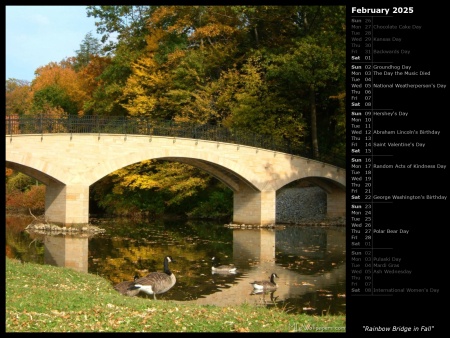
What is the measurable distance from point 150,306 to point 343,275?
9821 millimetres

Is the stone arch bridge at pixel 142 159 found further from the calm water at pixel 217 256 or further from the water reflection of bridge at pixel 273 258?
the water reflection of bridge at pixel 273 258

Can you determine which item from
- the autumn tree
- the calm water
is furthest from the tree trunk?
the autumn tree

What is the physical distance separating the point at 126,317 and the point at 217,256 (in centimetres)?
1381

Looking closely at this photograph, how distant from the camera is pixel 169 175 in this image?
4106 centimetres

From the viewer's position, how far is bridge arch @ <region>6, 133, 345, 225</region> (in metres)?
29.5

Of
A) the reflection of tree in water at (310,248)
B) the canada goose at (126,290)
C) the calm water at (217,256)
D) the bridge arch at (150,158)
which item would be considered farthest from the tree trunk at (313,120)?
the canada goose at (126,290)

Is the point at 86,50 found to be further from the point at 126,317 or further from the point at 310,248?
the point at 126,317

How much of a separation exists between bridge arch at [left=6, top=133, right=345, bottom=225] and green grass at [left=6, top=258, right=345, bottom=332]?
17.3 meters

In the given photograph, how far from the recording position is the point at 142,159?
32031 millimetres

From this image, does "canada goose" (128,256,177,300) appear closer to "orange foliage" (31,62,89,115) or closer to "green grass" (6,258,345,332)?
"green grass" (6,258,345,332)

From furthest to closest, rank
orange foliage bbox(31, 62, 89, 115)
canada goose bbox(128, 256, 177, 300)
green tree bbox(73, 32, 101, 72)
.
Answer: green tree bbox(73, 32, 101, 72) < orange foliage bbox(31, 62, 89, 115) < canada goose bbox(128, 256, 177, 300)

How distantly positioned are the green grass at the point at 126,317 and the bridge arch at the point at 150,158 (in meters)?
17.3

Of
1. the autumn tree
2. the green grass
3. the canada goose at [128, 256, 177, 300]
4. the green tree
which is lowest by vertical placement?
the canada goose at [128, 256, 177, 300]
